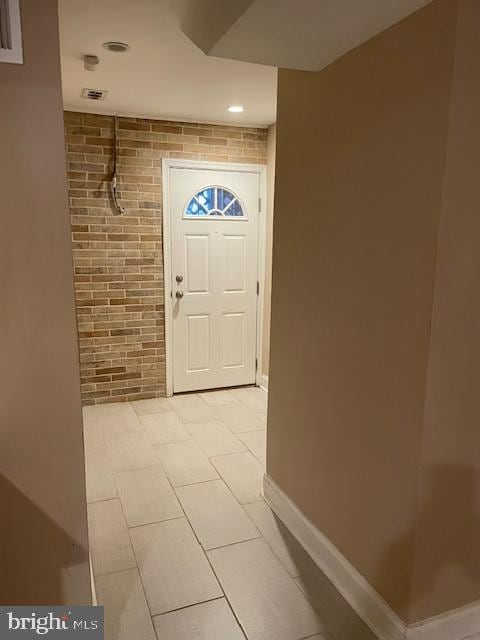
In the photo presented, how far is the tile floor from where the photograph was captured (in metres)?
1.72

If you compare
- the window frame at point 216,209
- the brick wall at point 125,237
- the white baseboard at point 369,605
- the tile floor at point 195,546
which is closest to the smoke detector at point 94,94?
the brick wall at point 125,237

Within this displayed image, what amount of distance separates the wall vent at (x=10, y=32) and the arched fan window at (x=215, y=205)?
2727 millimetres

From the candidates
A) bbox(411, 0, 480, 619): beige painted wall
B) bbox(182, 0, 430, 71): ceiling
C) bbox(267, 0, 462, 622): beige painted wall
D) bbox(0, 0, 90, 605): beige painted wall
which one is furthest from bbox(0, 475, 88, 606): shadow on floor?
bbox(182, 0, 430, 71): ceiling

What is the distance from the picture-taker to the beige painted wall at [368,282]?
1384 millimetres

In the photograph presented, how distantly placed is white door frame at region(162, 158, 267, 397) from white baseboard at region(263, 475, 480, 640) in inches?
85.2

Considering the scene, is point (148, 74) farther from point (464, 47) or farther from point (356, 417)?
point (356, 417)

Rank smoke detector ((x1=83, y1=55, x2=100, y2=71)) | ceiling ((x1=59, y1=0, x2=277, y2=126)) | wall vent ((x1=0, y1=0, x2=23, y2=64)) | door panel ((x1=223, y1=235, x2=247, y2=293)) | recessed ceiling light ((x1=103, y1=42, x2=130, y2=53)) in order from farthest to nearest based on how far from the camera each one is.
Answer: door panel ((x1=223, y1=235, x2=247, y2=293)) < smoke detector ((x1=83, y1=55, x2=100, y2=71)) < recessed ceiling light ((x1=103, y1=42, x2=130, y2=53)) < ceiling ((x1=59, y1=0, x2=277, y2=126)) < wall vent ((x1=0, y1=0, x2=23, y2=64))

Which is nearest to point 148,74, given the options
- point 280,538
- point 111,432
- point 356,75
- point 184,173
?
point 184,173

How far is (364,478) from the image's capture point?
1.73 metres

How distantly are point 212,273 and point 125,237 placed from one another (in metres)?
0.83

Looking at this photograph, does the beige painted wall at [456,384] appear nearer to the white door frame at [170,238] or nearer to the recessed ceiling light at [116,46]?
the recessed ceiling light at [116,46]

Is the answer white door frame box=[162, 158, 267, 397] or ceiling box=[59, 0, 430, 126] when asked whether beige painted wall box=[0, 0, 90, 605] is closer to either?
ceiling box=[59, 0, 430, 126]

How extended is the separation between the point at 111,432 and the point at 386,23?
3044mm

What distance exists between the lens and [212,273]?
4.11 metres
